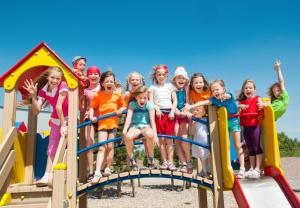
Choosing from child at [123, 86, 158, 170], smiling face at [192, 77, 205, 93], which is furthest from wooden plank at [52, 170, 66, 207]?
smiling face at [192, 77, 205, 93]

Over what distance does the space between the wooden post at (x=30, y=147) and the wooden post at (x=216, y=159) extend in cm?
306

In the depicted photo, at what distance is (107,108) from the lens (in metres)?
4.98

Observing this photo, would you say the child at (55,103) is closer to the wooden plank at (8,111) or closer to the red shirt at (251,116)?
the wooden plank at (8,111)

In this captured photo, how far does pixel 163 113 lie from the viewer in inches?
199

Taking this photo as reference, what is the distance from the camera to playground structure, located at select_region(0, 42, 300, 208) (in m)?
4.25

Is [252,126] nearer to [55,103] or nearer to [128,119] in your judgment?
[128,119]

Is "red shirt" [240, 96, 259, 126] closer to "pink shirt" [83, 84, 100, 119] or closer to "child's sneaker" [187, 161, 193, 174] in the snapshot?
"child's sneaker" [187, 161, 193, 174]

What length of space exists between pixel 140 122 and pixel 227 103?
1.47 metres

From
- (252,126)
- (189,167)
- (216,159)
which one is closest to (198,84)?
(252,126)

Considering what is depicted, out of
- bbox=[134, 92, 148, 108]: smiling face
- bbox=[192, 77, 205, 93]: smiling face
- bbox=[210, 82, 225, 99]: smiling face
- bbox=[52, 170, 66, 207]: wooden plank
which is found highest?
bbox=[192, 77, 205, 93]: smiling face

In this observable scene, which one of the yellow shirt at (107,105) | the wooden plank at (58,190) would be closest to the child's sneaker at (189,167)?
the yellow shirt at (107,105)

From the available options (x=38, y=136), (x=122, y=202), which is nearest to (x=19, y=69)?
(x=38, y=136)

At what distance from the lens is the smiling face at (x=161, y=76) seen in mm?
5195

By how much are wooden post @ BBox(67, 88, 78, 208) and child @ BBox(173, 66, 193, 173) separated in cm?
167
